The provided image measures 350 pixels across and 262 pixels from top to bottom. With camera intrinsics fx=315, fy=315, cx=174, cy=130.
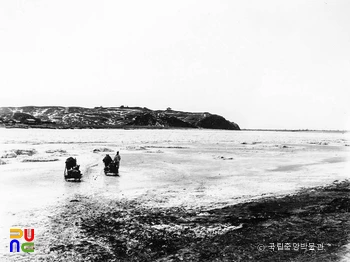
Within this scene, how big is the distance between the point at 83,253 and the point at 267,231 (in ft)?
17.2

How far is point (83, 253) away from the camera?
298 inches

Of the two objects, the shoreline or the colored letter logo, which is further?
the colored letter logo

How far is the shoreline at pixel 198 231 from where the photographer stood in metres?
7.58

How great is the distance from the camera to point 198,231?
30.7 feet

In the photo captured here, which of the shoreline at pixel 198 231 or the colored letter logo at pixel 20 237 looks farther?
the colored letter logo at pixel 20 237

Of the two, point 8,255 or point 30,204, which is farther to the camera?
point 30,204

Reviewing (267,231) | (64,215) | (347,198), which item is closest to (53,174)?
(64,215)

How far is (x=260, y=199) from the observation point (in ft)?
44.6

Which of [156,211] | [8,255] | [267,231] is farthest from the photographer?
[156,211]

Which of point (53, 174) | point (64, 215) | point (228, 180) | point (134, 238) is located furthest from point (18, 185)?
point (228, 180)

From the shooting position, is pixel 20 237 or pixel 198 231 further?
pixel 198 231

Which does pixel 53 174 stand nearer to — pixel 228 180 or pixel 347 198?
pixel 228 180

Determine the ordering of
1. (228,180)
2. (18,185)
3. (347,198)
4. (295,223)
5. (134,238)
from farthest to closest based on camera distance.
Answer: (228,180) < (18,185) < (347,198) < (295,223) < (134,238)

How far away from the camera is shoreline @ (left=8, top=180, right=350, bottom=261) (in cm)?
758
